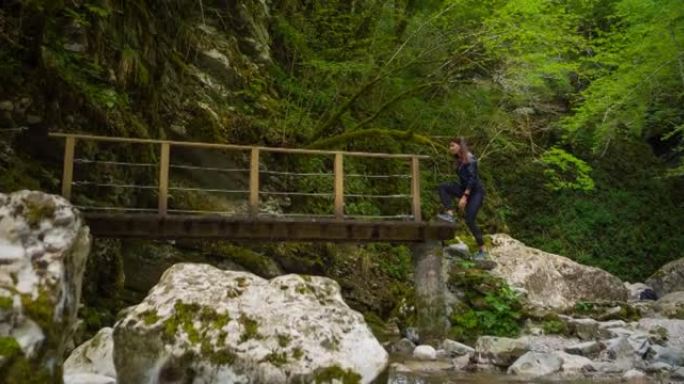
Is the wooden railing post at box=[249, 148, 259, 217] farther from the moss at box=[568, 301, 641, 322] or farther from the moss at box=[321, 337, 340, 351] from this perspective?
the moss at box=[568, 301, 641, 322]

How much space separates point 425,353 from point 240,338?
14.8 feet

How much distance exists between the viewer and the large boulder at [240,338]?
3896 mm

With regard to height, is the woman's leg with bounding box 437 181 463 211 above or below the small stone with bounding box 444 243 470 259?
above

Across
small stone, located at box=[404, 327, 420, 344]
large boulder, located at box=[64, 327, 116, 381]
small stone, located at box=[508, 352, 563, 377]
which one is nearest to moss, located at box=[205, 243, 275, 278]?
small stone, located at box=[404, 327, 420, 344]

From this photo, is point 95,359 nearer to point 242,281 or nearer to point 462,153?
point 242,281

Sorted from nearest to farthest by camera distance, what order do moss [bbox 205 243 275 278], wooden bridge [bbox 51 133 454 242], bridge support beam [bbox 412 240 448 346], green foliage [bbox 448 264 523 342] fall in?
wooden bridge [bbox 51 133 454 242] → bridge support beam [bbox 412 240 448 346] → green foliage [bbox 448 264 523 342] → moss [bbox 205 243 275 278]

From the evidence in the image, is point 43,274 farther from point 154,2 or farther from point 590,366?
point 154,2

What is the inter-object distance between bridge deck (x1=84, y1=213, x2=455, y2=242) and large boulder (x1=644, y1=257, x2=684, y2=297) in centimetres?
1025

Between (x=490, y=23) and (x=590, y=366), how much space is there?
259 inches

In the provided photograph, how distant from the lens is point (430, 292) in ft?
31.3

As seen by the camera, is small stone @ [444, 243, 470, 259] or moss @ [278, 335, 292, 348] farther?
small stone @ [444, 243, 470, 259]

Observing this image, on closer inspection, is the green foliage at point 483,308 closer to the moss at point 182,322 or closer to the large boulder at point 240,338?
the large boulder at point 240,338

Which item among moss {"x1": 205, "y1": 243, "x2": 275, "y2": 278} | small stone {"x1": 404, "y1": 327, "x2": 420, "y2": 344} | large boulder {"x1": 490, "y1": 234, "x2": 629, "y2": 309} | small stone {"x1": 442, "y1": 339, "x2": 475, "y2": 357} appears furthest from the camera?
large boulder {"x1": 490, "y1": 234, "x2": 629, "y2": 309}

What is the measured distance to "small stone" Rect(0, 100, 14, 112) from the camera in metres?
7.62
